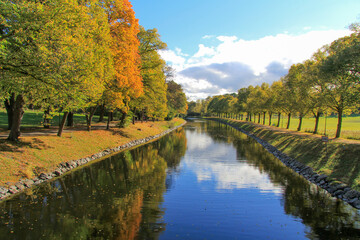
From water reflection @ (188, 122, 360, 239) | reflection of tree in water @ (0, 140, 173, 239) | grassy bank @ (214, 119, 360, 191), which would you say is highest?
grassy bank @ (214, 119, 360, 191)

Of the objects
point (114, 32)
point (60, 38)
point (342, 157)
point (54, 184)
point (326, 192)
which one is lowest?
point (54, 184)

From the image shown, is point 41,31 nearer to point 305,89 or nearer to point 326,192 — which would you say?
point 326,192

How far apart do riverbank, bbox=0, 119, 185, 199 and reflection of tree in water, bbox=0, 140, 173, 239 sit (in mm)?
1393

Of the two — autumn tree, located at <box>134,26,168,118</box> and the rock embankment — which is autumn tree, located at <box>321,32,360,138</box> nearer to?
the rock embankment

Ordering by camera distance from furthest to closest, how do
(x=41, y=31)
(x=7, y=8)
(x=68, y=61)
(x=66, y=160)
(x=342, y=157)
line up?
(x=66, y=160), (x=342, y=157), (x=68, y=61), (x=41, y=31), (x=7, y=8)

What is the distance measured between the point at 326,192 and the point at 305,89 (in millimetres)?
22367

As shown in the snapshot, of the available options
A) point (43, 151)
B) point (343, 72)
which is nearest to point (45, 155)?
point (43, 151)

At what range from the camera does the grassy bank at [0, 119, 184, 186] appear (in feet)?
57.1

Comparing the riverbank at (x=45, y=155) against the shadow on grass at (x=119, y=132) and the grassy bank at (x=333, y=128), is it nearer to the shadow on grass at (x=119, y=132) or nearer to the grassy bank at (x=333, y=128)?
the shadow on grass at (x=119, y=132)

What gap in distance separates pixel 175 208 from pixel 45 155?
14.4 m

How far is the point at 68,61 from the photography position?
1750cm

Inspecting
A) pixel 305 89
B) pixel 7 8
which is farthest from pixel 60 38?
pixel 305 89

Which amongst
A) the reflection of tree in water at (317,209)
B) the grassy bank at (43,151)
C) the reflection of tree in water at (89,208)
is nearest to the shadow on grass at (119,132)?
the grassy bank at (43,151)

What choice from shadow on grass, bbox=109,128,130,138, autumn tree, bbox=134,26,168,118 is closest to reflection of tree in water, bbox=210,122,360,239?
shadow on grass, bbox=109,128,130,138
